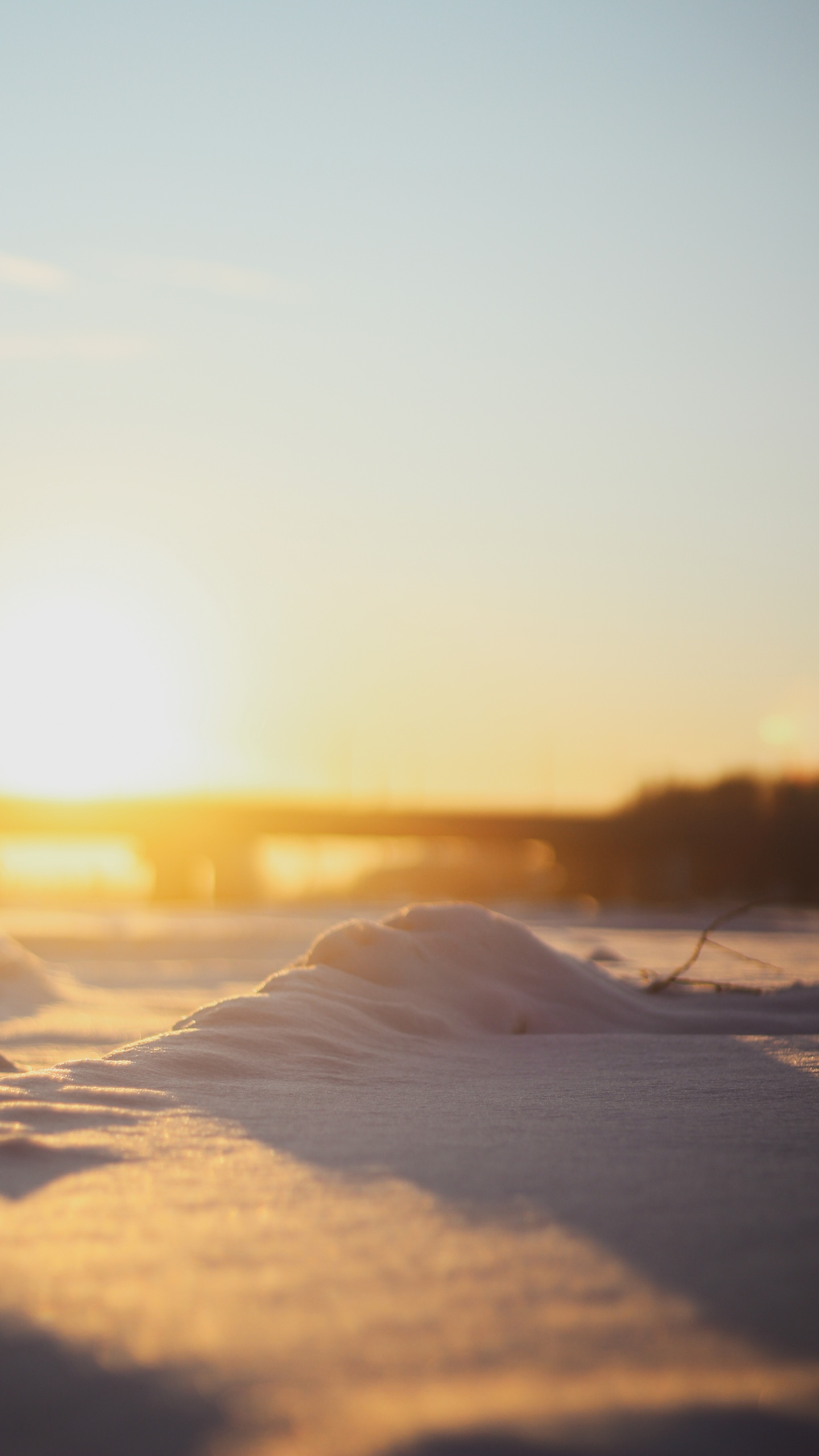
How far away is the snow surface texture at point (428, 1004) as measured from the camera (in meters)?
3.19

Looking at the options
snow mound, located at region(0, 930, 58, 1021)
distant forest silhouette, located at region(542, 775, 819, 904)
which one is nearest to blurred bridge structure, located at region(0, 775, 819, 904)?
distant forest silhouette, located at region(542, 775, 819, 904)

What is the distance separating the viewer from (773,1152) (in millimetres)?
2123

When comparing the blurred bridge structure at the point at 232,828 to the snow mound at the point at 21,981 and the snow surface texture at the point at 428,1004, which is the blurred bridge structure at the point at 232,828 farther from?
the snow surface texture at the point at 428,1004

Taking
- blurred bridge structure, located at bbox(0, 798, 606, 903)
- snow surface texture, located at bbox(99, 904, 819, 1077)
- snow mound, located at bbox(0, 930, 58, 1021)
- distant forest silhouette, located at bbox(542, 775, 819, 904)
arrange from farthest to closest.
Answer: blurred bridge structure, located at bbox(0, 798, 606, 903) < distant forest silhouette, located at bbox(542, 775, 819, 904) < snow mound, located at bbox(0, 930, 58, 1021) < snow surface texture, located at bbox(99, 904, 819, 1077)

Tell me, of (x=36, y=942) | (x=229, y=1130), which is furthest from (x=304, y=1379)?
(x=36, y=942)

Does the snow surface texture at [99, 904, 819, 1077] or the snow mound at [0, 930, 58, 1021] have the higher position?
the snow surface texture at [99, 904, 819, 1077]

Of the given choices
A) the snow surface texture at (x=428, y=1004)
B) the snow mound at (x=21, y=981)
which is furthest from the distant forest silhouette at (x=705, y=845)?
the snow surface texture at (x=428, y=1004)

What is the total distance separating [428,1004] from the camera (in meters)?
3.95

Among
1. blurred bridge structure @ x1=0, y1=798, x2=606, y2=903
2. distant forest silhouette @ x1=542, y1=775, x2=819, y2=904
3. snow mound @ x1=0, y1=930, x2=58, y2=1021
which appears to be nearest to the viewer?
snow mound @ x1=0, y1=930, x2=58, y2=1021

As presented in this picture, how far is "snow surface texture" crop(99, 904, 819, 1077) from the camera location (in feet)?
10.5

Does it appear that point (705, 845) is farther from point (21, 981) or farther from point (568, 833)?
point (21, 981)

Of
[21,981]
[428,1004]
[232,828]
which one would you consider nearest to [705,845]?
[232,828]

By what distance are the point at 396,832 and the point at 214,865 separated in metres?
7.09

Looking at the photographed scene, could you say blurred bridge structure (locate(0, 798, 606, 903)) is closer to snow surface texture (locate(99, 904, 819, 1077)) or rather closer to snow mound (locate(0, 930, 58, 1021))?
snow mound (locate(0, 930, 58, 1021))
